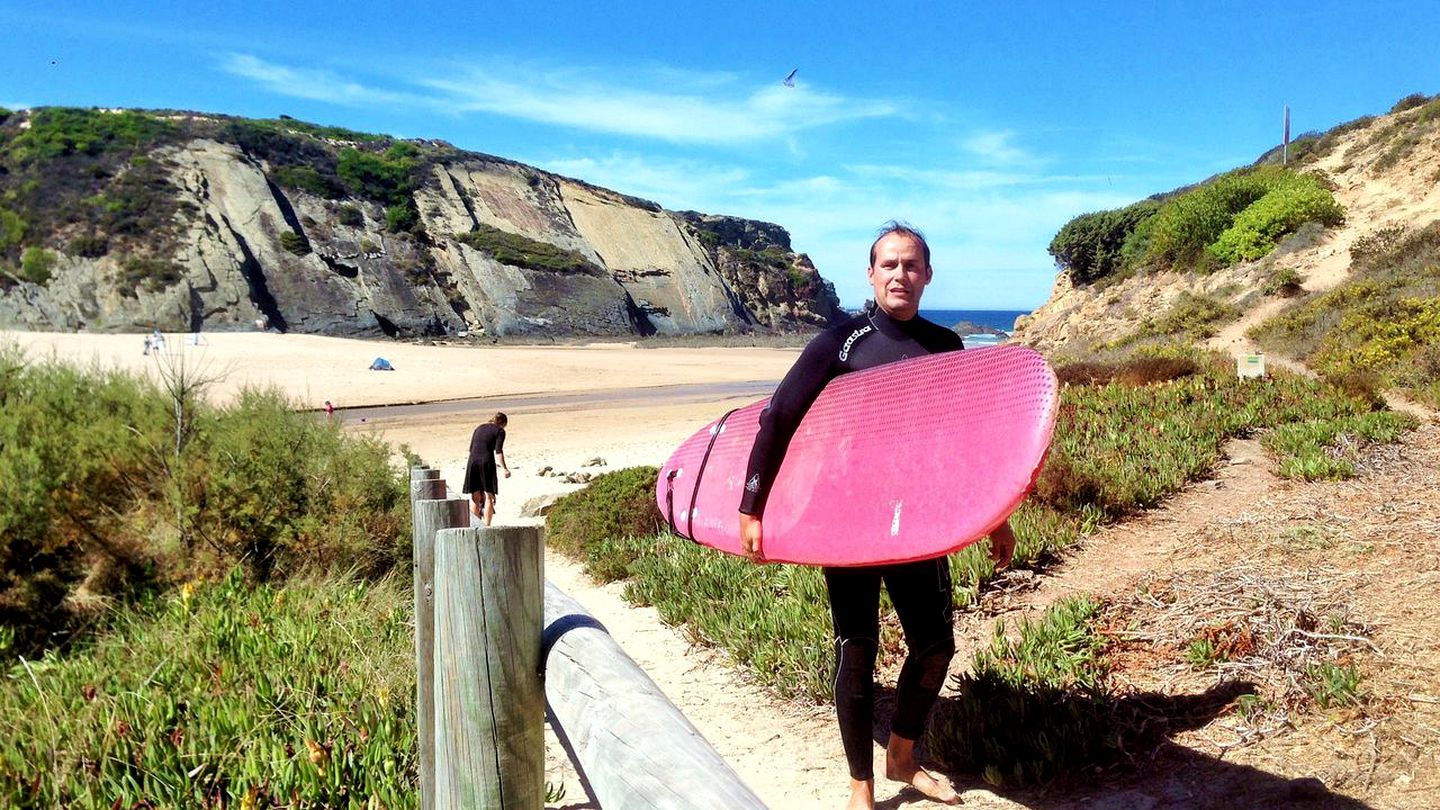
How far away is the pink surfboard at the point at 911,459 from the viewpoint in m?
2.40

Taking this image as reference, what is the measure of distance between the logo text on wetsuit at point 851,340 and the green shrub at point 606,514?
5632mm

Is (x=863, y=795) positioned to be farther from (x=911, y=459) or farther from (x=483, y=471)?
(x=483, y=471)

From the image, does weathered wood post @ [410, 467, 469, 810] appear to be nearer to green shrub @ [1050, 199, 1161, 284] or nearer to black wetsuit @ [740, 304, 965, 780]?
black wetsuit @ [740, 304, 965, 780]

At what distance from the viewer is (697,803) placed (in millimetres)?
1415

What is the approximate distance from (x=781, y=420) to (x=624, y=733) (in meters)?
1.38

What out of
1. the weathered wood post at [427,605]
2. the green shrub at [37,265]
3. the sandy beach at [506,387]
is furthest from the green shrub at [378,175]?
the weathered wood post at [427,605]

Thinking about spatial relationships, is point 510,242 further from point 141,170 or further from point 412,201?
point 141,170

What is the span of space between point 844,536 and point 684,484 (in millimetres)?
1188

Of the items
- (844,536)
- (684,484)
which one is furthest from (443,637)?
(684,484)

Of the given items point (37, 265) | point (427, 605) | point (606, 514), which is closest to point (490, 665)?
point (427, 605)

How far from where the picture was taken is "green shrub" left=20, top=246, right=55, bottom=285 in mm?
43812

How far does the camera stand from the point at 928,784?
3236 mm

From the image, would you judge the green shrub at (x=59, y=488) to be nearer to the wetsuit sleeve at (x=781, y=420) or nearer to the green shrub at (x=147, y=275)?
the wetsuit sleeve at (x=781, y=420)

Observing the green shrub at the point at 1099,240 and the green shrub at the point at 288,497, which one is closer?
the green shrub at the point at 288,497
